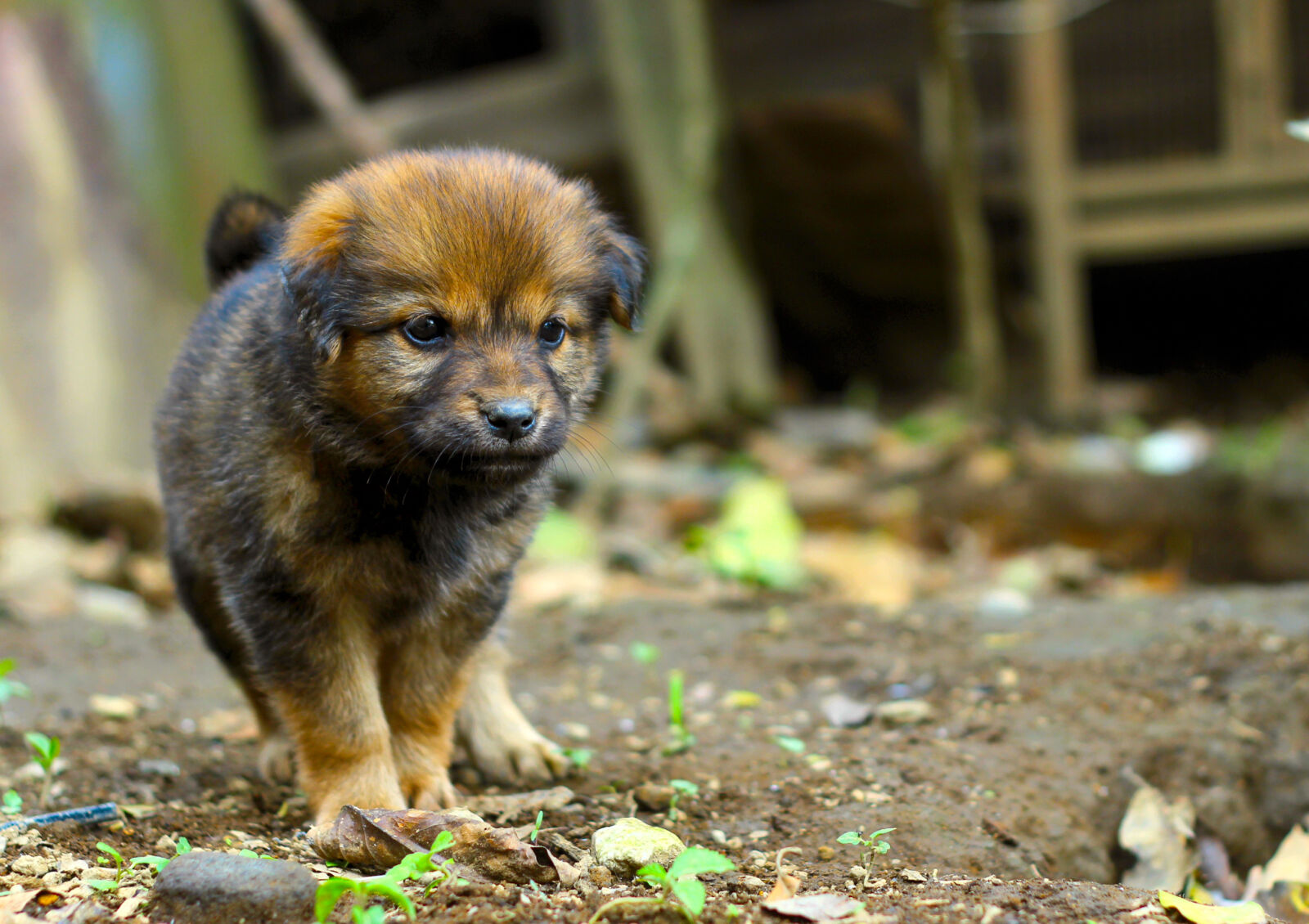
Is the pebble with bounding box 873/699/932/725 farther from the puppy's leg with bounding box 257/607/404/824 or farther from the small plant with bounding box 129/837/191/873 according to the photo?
the small plant with bounding box 129/837/191/873

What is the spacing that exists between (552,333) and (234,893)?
1.42 metres

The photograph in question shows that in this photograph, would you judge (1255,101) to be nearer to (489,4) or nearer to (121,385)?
(489,4)

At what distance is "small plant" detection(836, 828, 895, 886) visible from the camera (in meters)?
2.84

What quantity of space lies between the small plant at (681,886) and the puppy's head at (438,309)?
951mm

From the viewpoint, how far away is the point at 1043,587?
610 cm

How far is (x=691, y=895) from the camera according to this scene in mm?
2258

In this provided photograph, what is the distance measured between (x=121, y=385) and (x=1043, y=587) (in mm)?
5037

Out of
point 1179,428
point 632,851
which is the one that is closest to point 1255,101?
point 1179,428

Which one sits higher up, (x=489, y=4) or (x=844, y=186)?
(x=489, y=4)

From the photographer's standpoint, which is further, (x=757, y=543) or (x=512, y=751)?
(x=757, y=543)

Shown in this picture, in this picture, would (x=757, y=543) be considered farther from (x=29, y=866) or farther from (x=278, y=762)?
(x=29, y=866)

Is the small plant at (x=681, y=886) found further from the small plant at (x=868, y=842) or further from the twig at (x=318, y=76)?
the twig at (x=318, y=76)

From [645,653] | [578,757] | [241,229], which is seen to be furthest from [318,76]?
[578,757]

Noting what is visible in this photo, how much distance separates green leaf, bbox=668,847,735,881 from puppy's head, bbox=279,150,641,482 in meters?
0.95
